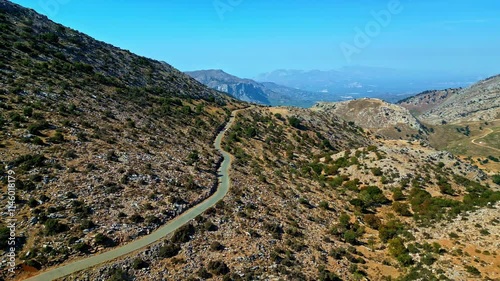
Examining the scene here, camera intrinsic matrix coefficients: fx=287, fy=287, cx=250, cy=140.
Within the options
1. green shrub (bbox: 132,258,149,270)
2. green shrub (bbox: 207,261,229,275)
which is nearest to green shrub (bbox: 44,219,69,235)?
green shrub (bbox: 132,258,149,270)

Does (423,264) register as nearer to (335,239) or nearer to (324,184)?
(335,239)

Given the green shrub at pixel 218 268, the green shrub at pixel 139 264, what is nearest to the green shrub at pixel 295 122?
the green shrub at pixel 218 268

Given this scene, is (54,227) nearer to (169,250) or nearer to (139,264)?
(139,264)

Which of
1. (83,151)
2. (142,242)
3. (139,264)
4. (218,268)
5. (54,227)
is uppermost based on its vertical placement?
(83,151)

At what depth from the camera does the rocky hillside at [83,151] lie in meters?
28.5

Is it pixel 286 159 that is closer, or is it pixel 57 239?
pixel 57 239

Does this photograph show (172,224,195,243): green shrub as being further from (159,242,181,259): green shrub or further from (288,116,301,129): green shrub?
(288,116,301,129): green shrub

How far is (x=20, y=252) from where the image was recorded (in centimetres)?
2453

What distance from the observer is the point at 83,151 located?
40906 mm

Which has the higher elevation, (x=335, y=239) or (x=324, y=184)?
(x=324, y=184)

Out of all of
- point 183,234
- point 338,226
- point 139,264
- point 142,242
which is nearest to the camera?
point 139,264

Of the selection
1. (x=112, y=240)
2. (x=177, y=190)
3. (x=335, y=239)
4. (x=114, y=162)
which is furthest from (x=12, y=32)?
(x=335, y=239)

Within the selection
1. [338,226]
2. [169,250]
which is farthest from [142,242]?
[338,226]

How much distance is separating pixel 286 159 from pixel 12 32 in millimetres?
78556
